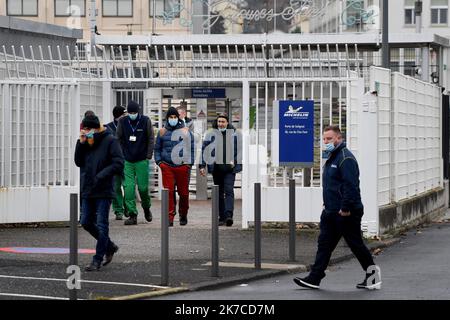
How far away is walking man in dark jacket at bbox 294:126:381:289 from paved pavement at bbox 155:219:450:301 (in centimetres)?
16

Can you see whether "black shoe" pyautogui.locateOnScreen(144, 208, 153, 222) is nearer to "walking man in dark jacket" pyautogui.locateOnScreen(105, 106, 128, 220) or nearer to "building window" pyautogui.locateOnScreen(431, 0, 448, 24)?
"walking man in dark jacket" pyautogui.locateOnScreen(105, 106, 128, 220)

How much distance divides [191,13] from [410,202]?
14863 millimetres

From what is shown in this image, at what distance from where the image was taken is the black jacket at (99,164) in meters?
15.2

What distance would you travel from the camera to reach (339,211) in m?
14.1

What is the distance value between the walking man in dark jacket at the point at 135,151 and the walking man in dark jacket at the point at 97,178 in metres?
5.81

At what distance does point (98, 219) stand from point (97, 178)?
17.8 inches

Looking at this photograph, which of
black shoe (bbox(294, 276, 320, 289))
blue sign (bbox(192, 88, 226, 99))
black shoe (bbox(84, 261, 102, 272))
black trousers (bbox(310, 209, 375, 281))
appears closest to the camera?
black shoe (bbox(294, 276, 320, 289))

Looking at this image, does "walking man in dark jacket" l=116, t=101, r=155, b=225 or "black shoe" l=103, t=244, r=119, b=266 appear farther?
"walking man in dark jacket" l=116, t=101, r=155, b=225

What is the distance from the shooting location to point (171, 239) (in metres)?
19.1

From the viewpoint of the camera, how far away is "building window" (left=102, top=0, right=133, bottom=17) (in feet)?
311

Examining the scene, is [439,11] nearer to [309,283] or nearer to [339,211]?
[339,211]

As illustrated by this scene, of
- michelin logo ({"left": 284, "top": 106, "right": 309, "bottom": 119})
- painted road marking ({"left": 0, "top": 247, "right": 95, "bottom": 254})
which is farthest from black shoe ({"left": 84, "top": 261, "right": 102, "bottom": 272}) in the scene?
michelin logo ({"left": 284, "top": 106, "right": 309, "bottom": 119})

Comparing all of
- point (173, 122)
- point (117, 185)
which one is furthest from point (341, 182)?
point (117, 185)

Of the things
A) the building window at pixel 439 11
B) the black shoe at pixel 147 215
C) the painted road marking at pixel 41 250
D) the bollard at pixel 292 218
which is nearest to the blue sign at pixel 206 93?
the black shoe at pixel 147 215
